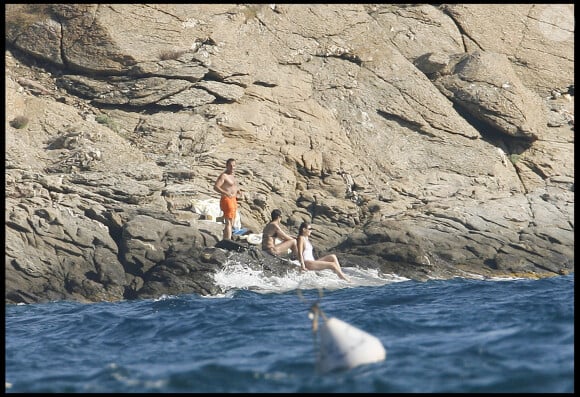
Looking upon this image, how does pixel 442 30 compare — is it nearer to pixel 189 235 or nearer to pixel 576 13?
pixel 576 13

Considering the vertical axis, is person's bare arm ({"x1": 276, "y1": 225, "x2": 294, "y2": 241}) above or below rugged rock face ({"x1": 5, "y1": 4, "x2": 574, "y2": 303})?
below

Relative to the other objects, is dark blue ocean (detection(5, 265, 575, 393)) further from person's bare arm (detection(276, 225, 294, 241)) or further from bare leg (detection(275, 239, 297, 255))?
person's bare arm (detection(276, 225, 294, 241))

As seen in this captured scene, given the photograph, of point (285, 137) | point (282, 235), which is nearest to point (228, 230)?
point (282, 235)

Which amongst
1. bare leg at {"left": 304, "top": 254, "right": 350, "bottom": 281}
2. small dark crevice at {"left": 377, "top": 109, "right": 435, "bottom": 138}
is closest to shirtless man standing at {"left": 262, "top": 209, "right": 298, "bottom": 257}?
bare leg at {"left": 304, "top": 254, "right": 350, "bottom": 281}

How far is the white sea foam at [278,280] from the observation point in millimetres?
18016

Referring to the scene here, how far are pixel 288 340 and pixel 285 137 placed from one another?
13.3m

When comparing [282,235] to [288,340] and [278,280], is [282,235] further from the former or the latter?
[288,340]

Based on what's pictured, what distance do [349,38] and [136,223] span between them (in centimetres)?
1084

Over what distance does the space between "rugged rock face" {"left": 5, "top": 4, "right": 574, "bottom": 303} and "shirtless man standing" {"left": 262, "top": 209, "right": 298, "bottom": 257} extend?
1.21 ft

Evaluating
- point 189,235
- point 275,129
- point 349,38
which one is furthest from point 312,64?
point 189,235

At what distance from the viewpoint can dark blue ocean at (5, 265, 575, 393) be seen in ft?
30.6

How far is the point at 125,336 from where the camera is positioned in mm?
12875

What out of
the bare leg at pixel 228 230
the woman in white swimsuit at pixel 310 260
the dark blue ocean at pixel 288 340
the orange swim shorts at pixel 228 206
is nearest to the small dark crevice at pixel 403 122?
the orange swim shorts at pixel 228 206

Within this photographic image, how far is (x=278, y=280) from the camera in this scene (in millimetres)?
18375
